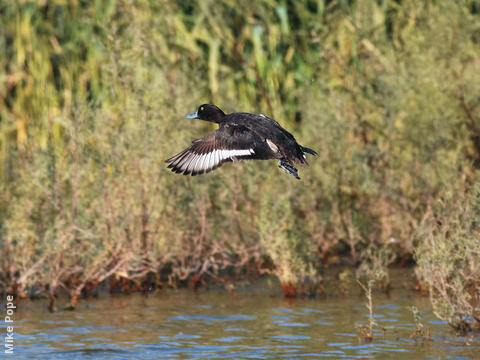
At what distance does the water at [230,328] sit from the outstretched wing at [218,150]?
1.61 meters

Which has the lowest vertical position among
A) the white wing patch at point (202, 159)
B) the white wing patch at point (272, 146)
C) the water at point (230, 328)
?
the water at point (230, 328)

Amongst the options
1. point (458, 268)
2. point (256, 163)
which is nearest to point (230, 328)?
point (458, 268)

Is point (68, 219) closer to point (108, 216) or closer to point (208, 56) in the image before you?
point (108, 216)

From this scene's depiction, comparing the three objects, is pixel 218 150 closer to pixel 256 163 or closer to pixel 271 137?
pixel 271 137

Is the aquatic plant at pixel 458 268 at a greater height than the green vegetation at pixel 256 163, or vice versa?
the green vegetation at pixel 256 163

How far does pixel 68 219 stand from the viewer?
1002 centimetres

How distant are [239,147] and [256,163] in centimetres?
323

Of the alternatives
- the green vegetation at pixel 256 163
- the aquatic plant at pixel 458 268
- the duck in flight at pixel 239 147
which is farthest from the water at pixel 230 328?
the duck in flight at pixel 239 147

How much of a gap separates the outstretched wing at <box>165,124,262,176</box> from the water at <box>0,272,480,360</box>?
1615 millimetres

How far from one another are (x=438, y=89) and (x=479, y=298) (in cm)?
357

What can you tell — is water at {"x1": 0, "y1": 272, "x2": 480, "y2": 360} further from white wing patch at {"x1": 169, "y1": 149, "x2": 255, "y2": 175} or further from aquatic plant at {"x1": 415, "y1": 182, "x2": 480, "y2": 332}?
white wing patch at {"x1": 169, "y1": 149, "x2": 255, "y2": 175}

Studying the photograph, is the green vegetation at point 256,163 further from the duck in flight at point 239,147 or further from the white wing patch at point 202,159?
the white wing patch at point 202,159

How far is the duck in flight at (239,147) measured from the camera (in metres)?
7.59

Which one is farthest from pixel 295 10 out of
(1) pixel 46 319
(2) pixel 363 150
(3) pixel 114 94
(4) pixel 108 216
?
(1) pixel 46 319
